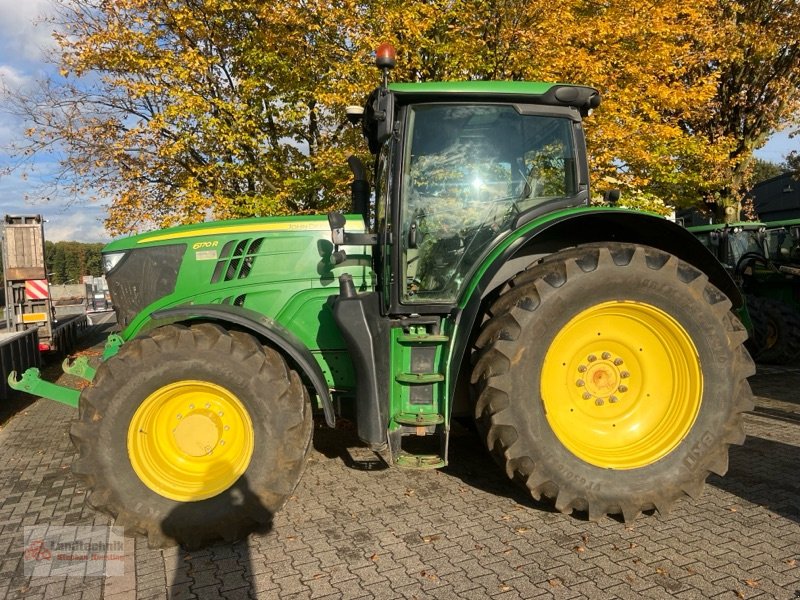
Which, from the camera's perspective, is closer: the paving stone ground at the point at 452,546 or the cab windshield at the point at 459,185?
the paving stone ground at the point at 452,546

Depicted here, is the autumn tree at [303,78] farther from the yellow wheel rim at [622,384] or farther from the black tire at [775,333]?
the yellow wheel rim at [622,384]

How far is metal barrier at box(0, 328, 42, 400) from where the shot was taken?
705 cm

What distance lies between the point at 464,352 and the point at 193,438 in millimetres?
1673

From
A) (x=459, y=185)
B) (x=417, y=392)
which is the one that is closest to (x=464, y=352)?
(x=417, y=392)

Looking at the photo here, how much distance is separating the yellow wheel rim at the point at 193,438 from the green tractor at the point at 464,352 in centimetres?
1

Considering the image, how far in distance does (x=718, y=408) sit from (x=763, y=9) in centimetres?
1388

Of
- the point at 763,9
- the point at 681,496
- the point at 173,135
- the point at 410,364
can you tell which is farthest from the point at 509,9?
the point at 763,9

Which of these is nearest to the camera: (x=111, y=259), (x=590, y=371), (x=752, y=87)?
(x=590, y=371)

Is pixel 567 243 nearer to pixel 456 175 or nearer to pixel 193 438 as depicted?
pixel 456 175

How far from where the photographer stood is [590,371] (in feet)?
11.9

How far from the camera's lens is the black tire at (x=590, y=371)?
3271mm

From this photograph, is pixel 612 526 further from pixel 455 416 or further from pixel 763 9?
pixel 763 9

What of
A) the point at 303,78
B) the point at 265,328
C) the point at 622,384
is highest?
the point at 303,78

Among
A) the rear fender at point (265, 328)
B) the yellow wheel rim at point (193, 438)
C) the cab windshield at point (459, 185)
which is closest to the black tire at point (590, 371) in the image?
the cab windshield at point (459, 185)
